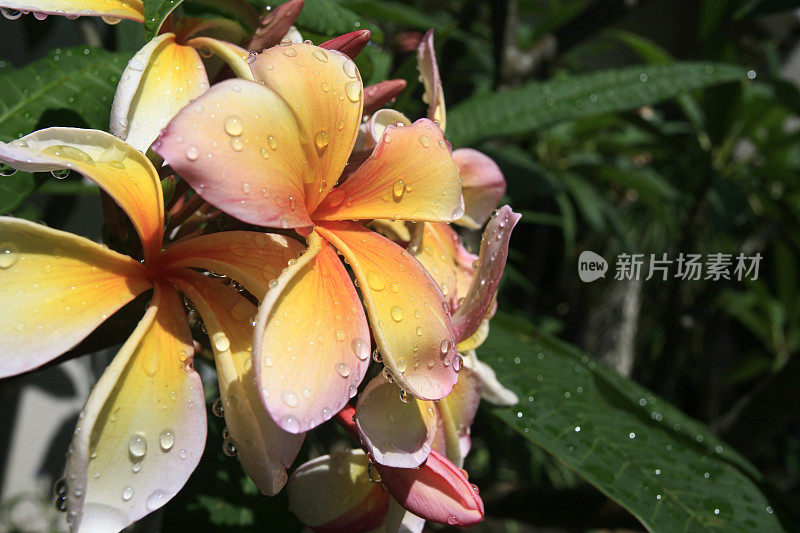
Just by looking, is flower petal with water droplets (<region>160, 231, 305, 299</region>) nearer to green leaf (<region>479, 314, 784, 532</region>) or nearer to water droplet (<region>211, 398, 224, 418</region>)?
water droplet (<region>211, 398, 224, 418</region>)

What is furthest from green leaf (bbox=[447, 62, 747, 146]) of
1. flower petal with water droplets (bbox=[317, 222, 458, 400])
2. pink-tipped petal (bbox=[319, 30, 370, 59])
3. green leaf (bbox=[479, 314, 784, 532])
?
flower petal with water droplets (bbox=[317, 222, 458, 400])

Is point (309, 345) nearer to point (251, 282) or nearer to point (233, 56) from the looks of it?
point (251, 282)

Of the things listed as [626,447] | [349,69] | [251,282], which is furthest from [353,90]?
[626,447]

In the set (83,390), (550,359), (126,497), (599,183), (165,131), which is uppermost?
(165,131)

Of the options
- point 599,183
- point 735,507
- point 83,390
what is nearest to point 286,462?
point 735,507

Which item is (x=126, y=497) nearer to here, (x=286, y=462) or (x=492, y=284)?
(x=286, y=462)

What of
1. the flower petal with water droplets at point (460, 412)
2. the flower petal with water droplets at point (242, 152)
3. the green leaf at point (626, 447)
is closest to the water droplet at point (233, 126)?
the flower petal with water droplets at point (242, 152)

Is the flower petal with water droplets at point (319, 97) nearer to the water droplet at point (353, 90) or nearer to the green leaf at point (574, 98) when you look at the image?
the water droplet at point (353, 90)
